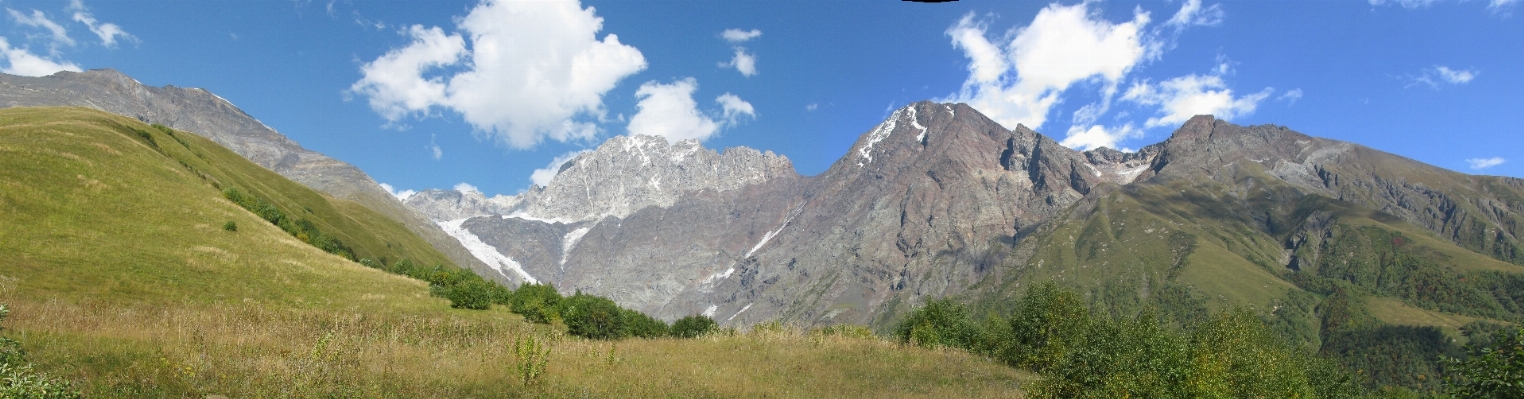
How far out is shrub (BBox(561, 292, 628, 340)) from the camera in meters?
42.2

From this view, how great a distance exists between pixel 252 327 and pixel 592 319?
24127 mm

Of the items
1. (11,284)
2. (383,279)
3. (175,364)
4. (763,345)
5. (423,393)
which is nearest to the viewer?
(175,364)

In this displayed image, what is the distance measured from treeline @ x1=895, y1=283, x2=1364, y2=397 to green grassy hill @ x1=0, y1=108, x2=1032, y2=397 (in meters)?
5.32

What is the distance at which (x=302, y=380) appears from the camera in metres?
14.9

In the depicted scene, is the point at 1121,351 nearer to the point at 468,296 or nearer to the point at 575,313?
the point at 575,313

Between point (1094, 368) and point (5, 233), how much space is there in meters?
48.4

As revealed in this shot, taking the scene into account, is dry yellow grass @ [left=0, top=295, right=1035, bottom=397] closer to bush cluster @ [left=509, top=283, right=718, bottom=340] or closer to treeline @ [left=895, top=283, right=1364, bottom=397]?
treeline @ [left=895, top=283, right=1364, bottom=397]

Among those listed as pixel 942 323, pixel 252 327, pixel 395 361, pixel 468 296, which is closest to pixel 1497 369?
pixel 395 361

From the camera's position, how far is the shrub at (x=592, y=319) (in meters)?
42.2

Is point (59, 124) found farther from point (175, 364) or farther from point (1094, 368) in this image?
point (1094, 368)

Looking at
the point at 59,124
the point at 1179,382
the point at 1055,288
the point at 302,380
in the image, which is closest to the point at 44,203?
the point at 59,124

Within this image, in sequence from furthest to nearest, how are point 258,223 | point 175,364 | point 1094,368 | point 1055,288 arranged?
point 1055,288 < point 258,223 < point 1094,368 < point 175,364

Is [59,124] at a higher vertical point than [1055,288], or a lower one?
higher

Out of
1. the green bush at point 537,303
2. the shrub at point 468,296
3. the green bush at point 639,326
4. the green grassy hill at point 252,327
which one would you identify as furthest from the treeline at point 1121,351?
the shrub at point 468,296
